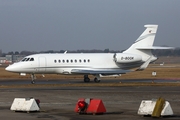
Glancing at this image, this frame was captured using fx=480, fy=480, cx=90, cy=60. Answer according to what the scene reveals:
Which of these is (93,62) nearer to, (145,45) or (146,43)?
(145,45)

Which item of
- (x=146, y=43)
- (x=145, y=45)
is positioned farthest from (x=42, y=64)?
(x=146, y=43)

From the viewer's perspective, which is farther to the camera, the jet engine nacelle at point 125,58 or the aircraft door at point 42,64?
the jet engine nacelle at point 125,58

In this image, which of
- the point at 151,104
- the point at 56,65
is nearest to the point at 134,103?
the point at 151,104

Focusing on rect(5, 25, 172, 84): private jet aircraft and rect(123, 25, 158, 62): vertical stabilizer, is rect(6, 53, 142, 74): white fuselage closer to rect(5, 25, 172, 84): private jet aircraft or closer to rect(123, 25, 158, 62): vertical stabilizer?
rect(5, 25, 172, 84): private jet aircraft

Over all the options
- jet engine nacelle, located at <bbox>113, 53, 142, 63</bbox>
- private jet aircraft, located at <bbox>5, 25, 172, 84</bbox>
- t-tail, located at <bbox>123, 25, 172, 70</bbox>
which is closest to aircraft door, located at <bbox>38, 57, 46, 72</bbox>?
private jet aircraft, located at <bbox>5, 25, 172, 84</bbox>

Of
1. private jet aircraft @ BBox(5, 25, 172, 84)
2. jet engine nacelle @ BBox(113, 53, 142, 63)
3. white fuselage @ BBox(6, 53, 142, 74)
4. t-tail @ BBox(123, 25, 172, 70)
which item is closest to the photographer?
white fuselage @ BBox(6, 53, 142, 74)

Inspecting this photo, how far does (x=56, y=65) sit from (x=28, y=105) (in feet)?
91.9

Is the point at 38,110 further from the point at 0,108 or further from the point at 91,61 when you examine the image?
the point at 91,61

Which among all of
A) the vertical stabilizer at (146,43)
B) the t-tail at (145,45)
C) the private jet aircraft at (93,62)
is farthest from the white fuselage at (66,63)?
the vertical stabilizer at (146,43)

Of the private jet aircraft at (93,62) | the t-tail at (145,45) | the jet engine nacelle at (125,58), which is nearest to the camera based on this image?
the private jet aircraft at (93,62)

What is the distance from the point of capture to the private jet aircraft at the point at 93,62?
46.9 meters

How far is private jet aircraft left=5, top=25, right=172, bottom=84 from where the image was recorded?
46938 mm

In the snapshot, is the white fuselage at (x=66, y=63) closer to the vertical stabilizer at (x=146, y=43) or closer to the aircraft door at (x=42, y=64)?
the aircraft door at (x=42, y=64)

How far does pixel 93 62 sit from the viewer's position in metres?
48.6
